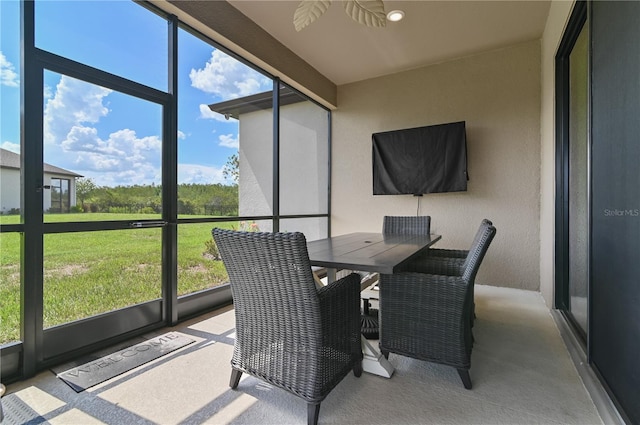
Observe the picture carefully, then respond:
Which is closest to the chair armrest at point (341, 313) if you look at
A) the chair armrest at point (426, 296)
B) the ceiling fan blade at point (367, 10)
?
the chair armrest at point (426, 296)

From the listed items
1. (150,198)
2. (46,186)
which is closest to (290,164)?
(150,198)

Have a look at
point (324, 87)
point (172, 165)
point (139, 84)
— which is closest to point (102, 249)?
point (172, 165)

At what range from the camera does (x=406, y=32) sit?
133 inches

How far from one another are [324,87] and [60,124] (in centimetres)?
342

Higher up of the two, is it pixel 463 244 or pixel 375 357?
pixel 463 244

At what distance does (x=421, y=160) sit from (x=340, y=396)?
3294mm

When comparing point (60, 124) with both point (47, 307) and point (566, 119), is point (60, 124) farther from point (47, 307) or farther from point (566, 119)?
point (566, 119)

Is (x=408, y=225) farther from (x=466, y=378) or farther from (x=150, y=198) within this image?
(x=150, y=198)

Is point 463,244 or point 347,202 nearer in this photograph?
point 463,244

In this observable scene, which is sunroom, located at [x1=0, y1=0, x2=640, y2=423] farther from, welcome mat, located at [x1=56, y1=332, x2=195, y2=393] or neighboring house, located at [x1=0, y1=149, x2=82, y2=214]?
welcome mat, located at [x1=56, y1=332, x2=195, y2=393]

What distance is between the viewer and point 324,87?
4.57m

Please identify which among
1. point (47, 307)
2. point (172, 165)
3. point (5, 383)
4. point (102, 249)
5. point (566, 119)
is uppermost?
point (566, 119)

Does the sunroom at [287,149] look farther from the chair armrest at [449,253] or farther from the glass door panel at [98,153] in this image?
the chair armrest at [449,253]

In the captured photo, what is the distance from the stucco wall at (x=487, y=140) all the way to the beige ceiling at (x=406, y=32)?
25 centimetres
